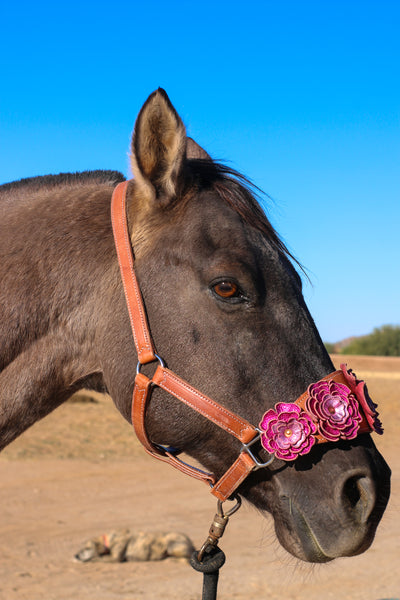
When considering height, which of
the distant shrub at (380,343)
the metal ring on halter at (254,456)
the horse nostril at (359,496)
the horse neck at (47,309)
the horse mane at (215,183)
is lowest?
the distant shrub at (380,343)

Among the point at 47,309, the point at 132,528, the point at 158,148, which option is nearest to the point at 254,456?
the point at 47,309

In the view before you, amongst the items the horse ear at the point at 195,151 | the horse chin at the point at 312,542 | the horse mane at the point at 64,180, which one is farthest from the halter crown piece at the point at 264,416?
the horse ear at the point at 195,151

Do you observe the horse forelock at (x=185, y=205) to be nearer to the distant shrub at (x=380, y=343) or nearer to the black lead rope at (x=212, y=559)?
the black lead rope at (x=212, y=559)

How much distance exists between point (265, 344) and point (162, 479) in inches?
316

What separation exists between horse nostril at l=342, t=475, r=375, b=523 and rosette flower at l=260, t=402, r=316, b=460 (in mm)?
219

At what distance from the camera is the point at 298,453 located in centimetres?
233

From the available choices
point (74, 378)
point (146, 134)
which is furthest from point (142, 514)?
point (146, 134)

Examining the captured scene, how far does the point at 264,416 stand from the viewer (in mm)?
2348

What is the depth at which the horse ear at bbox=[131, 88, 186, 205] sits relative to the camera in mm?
2473

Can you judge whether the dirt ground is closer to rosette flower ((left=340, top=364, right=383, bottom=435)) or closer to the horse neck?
rosette flower ((left=340, top=364, right=383, bottom=435))

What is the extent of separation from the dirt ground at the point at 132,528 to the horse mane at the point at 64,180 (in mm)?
1865

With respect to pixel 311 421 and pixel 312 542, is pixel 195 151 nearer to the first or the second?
pixel 311 421

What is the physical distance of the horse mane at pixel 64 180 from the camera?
2.99 m

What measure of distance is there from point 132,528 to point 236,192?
560cm
